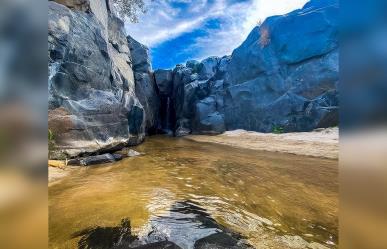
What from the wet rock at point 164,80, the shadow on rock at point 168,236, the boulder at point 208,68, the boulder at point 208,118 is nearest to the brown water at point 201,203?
the shadow on rock at point 168,236

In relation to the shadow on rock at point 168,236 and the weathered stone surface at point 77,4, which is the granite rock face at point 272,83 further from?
the shadow on rock at point 168,236

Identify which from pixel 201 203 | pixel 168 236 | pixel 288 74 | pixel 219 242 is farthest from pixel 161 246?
pixel 288 74

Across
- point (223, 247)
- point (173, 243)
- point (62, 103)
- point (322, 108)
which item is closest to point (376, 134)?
point (223, 247)

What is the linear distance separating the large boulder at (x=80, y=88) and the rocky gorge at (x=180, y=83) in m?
0.05

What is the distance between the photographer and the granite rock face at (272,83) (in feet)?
78.6

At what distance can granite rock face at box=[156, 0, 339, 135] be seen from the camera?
2395 centimetres

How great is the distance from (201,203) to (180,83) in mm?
31238

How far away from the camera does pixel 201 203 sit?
4.94m

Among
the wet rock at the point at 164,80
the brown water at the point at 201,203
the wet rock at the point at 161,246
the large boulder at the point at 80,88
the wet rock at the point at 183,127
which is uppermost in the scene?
the wet rock at the point at 164,80

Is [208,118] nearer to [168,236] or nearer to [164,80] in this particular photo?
[164,80]

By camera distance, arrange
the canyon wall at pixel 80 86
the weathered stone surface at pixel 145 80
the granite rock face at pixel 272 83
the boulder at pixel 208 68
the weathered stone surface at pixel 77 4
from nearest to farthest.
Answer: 1. the canyon wall at pixel 80 86
2. the weathered stone surface at pixel 77 4
3. the granite rock face at pixel 272 83
4. the weathered stone surface at pixel 145 80
5. the boulder at pixel 208 68

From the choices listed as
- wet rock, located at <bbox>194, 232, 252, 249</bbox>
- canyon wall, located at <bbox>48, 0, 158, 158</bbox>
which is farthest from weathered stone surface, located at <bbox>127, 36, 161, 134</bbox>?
wet rock, located at <bbox>194, 232, 252, 249</bbox>

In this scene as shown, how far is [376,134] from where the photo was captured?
38.3 inches

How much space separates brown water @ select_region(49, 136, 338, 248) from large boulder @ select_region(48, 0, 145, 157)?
8.74 feet
